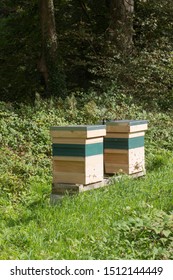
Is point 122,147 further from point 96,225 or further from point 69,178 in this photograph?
point 96,225

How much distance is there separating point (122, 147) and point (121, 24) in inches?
376

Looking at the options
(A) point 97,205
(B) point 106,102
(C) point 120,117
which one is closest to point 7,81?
(B) point 106,102

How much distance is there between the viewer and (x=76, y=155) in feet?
22.4

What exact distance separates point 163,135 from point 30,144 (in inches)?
146

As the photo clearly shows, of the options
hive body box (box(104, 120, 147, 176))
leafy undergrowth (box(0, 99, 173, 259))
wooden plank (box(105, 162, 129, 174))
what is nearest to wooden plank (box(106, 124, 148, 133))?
hive body box (box(104, 120, 147, 176))

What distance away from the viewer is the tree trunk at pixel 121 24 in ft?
52.7

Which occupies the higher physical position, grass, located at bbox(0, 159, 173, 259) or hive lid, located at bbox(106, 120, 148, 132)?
hive lid, located at bbox(106, 120, 148, 132)

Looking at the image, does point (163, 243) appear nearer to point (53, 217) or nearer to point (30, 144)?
point (53, 217)

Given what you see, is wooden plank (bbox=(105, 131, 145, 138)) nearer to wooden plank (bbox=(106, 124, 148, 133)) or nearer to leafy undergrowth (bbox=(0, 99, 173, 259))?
wooden plank (bbox=(106, 124, 148, 133))

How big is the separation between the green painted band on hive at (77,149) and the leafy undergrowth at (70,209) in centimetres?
55

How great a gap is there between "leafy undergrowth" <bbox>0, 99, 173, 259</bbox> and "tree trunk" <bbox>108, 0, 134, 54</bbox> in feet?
19.4

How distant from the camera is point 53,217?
19.4 ft

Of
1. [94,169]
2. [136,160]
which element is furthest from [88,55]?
[94,169]

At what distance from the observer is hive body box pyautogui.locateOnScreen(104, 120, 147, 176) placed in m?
7.63
